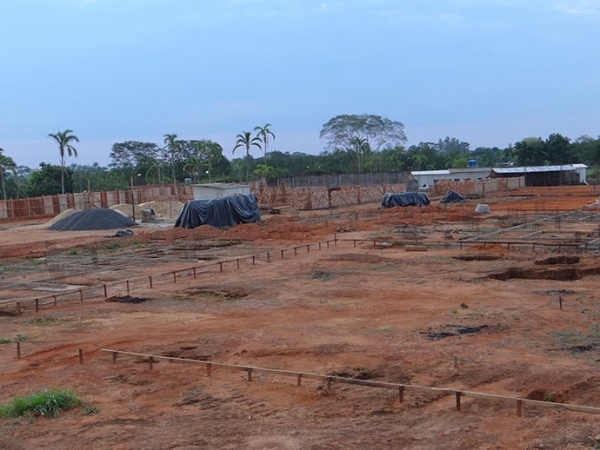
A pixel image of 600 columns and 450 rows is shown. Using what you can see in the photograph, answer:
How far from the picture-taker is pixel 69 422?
7527mm

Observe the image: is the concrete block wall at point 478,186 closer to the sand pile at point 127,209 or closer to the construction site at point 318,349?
the sand pile at point 127,209

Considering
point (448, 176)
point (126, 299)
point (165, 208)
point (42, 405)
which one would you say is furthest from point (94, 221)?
point (448, 176)

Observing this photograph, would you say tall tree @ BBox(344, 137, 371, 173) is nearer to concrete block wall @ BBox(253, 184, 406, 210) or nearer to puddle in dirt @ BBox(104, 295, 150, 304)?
concrete block wall @ BBox(253, 184, 406, 210)

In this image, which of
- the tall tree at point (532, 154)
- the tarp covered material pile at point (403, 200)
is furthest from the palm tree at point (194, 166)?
the tall tree at point (532, 154)

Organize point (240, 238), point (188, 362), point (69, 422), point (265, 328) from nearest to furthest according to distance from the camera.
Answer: point (69, 422)
point (188, 362)
point (265, 328)
point (240, 238)

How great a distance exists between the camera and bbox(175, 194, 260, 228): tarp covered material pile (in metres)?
36.5

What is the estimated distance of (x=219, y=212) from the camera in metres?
37.8

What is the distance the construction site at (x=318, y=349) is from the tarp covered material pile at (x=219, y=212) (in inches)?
519

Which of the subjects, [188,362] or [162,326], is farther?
[162,326]

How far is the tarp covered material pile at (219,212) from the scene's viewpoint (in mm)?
36531

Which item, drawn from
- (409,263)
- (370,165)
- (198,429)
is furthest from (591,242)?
(370,165)

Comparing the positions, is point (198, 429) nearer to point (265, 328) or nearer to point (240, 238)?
point (265, 328)

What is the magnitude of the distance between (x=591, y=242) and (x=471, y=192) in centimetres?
4711

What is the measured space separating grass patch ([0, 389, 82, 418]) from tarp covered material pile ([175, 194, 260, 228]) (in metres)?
28.5
